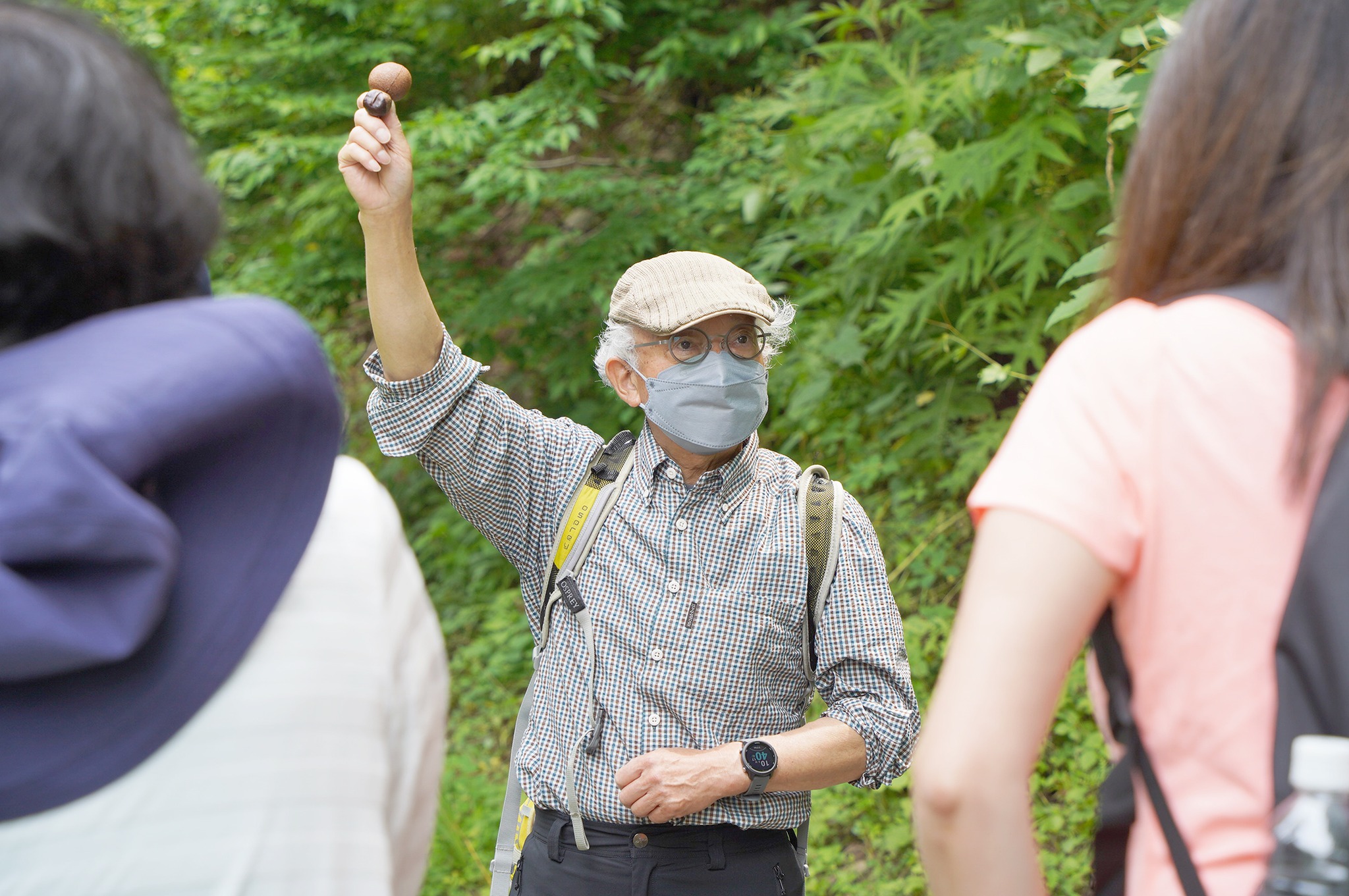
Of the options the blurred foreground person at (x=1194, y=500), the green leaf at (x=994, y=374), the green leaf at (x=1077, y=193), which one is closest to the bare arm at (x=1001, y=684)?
the blurred foreground person at (x=1194, y=500)

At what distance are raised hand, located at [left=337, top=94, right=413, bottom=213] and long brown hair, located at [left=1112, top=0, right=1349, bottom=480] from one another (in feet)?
5.09

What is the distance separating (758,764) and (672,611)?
36 cm

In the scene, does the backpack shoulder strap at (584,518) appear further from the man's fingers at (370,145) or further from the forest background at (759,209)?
the forest background at (759,209)

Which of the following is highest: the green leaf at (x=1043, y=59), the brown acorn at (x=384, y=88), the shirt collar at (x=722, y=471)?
the green leaf at (x=1043, y=59)

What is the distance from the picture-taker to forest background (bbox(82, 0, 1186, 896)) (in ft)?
13.8

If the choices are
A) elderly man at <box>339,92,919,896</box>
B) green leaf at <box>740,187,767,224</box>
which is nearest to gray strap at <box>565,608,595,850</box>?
elderly man at <box>339,92,919,896</box>

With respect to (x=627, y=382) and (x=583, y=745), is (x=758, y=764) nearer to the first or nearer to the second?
(x=583, y=745)

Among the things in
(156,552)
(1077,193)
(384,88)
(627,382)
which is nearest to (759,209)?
(1077,193)

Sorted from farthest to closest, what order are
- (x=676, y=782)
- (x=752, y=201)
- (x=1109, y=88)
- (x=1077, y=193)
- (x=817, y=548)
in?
(x=752, y=201)
(x=1077, y=193)
(x=1109, y=88)
(x=817, y=548)
(x=676, y=782)

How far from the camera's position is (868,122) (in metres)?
4.80

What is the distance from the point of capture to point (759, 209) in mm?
5656

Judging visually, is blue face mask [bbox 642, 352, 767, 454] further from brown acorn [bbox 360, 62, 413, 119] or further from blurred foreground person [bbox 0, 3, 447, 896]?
blurred foreground person [bbox 0, 3, 447, 896]

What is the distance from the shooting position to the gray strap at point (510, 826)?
95.3 inches

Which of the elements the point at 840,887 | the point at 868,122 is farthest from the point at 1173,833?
the point at 868,122
